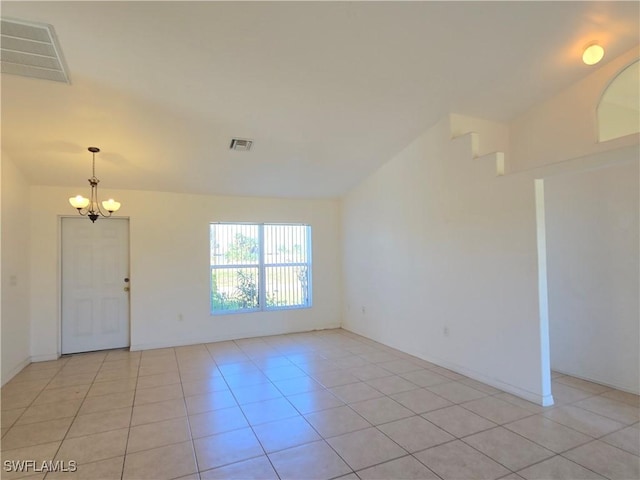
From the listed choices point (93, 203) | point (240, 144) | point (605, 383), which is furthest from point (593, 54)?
point (93, 203)

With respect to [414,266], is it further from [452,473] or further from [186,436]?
[186,436]

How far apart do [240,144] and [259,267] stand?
7.88ft

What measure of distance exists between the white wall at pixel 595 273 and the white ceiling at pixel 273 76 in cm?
114

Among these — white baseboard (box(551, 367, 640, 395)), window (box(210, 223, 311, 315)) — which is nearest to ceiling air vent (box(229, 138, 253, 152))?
window (box(210, 223, 311, 315))

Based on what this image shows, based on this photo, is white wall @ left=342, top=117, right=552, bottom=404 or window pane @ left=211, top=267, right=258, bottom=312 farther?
window pane @ left=211, top=267, right=258, bottom=312

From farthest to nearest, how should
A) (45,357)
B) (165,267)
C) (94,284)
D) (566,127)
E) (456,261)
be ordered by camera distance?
(165,267) → (94,284) → (45,357) → (456,261) → (566,127)

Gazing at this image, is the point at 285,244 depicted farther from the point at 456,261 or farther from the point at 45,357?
the point at 45,357

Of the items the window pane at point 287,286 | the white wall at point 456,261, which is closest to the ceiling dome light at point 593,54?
the white wall at point 456,261

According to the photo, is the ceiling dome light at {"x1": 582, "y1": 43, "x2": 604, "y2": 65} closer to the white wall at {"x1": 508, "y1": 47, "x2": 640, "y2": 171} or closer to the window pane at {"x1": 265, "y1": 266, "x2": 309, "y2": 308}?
the white wall at {"x1": 508, "y1": 47, "x2": 640, "y2": 171}

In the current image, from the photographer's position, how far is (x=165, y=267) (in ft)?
17.4

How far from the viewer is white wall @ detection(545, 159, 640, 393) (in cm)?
337

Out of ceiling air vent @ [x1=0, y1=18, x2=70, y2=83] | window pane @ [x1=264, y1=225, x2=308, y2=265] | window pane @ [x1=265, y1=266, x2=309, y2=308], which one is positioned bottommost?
window pane @ [x1=265, y1=266, x2=309, y2=308]

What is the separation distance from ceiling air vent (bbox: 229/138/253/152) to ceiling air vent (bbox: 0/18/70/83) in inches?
65.0

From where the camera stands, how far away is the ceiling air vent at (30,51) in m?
2.34
